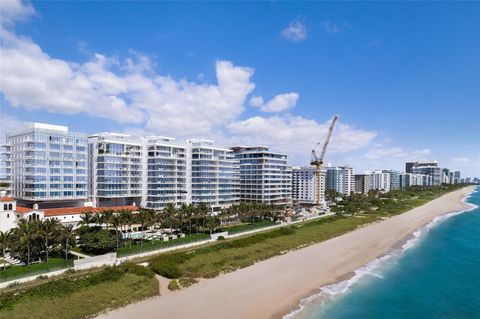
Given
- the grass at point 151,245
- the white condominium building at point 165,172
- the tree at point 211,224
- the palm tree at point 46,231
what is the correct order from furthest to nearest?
the white condominium building at point 165,172 → the tree at point 211,224 → the grass at point 151,245 → the palm tree at point 46,231

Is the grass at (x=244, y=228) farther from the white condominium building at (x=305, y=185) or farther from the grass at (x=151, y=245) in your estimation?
the white condominium building at (x=305, y=185)

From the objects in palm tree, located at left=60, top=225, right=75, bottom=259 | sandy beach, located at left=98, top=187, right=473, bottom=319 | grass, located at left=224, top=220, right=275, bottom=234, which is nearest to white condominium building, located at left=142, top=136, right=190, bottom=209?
grass, located at left=224, top=220, right=275, bottom=234

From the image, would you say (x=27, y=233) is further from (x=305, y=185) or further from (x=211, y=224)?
(x=305, y=185)

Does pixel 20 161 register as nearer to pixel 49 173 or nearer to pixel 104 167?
pixel 49 173

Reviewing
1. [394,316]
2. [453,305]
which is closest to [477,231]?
[453,305]

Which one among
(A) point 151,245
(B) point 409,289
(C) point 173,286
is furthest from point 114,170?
(B) point 409,289

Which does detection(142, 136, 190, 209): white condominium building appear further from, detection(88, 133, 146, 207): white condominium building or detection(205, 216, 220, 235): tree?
detection(205, 216, 220, 235): tree

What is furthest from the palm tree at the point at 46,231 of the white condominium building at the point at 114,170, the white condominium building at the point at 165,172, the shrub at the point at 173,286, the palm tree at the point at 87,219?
the white condominium building at the point at 165,172
